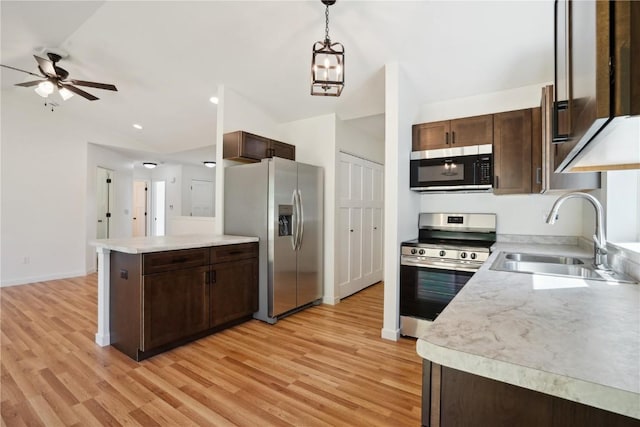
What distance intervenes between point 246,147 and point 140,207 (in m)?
7.30

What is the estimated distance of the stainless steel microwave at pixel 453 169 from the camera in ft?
9.29

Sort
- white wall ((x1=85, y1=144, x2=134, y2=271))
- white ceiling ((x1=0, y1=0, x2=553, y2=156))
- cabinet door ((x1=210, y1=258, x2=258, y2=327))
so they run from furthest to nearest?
1. white wall ((x1=85, y1=144, x2=134, y2=271))
2. cabinet door ((x1=210, y1=258, x2=258, y2=327))
3. white ceiling ((x1=0, y1=0, x2=553, y2=156))

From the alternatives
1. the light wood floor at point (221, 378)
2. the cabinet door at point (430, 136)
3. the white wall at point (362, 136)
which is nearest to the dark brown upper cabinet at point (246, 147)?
the white wall at point (362, 136)

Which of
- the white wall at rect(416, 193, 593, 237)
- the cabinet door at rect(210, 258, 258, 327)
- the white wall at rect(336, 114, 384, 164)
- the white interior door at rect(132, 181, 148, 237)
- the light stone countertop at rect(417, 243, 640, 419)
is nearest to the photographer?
the light stone countertop at rect(417, 243, 640, 419)

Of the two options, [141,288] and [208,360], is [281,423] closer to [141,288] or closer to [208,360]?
[208,360]

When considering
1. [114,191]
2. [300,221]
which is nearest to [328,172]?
[300,221]

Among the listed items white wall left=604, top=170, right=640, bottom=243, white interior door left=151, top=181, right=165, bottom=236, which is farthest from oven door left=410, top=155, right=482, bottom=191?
white interior door left=151, top=181, right=165, bottom=236

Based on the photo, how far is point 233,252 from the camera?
10.4ft

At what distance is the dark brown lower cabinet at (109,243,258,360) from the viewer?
246 cm

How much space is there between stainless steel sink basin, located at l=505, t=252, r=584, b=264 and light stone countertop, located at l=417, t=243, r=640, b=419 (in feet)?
3.47

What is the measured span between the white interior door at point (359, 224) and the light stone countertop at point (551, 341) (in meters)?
3.17

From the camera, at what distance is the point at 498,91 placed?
124 inches

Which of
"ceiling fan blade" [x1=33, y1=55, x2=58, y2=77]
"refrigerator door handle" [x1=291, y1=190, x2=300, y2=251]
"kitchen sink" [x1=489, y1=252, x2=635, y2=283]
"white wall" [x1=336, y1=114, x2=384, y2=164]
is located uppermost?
"ceiling fan blade" [x1=33, y1=55, x2=58, y2=77]

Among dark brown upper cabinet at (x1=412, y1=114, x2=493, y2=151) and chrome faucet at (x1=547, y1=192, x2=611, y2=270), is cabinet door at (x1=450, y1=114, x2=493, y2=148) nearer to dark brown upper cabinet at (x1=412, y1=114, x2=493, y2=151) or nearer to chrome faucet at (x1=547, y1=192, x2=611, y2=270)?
dark brown upper cabinet at (x1=412, y1=114, x2=493, y2=151)
